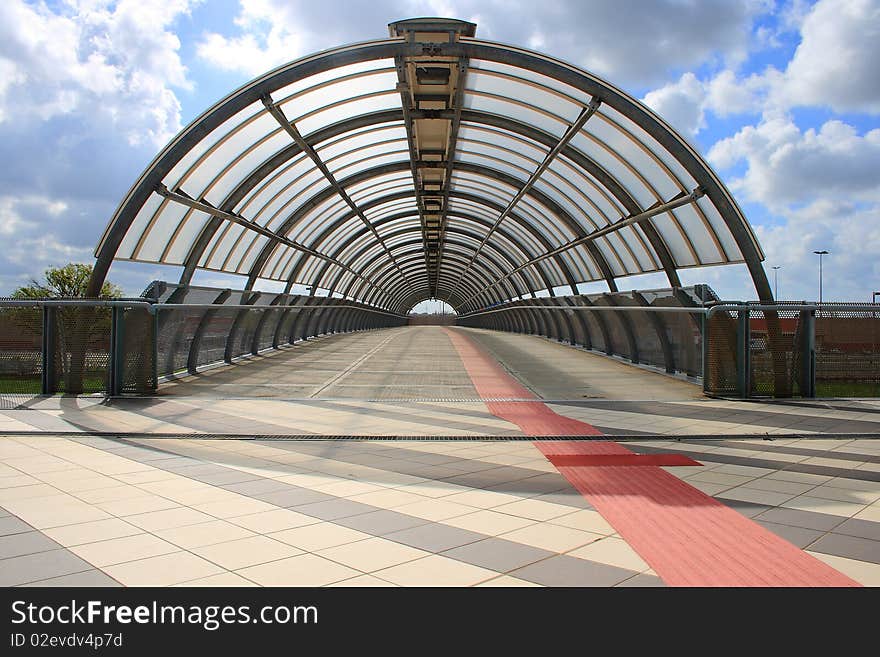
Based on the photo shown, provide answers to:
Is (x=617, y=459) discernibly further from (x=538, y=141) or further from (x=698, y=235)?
(x=538, y=141)

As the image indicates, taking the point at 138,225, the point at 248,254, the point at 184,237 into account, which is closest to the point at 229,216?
the point at 184,237

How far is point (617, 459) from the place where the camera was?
6109mm

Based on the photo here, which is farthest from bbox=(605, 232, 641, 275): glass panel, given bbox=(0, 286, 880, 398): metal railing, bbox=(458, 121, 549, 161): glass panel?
bbox=(0, 286, 880, 398): metal railing

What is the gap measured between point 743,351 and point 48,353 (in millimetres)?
9770

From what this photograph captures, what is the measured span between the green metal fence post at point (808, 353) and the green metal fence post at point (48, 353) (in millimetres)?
10511

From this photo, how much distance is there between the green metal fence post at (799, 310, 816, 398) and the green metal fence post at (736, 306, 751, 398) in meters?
0.75

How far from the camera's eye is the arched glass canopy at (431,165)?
12.4 meters

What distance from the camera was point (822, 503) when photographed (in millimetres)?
4648

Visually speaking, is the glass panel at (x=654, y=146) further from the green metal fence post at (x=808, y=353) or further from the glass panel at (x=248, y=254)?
the glass panel at (x=248, y=254)

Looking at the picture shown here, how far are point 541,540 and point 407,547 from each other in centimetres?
75

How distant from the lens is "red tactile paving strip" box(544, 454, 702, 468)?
5945 millimetres

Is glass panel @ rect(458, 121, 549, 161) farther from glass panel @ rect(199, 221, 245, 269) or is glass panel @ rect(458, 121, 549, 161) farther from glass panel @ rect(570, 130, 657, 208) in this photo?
glass panel @ rect(199, 221, 245, 269)

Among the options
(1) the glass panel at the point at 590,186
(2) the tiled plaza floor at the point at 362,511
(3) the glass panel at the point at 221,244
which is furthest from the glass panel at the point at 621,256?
(2) the tiled plaza floor at the point at 362,511
